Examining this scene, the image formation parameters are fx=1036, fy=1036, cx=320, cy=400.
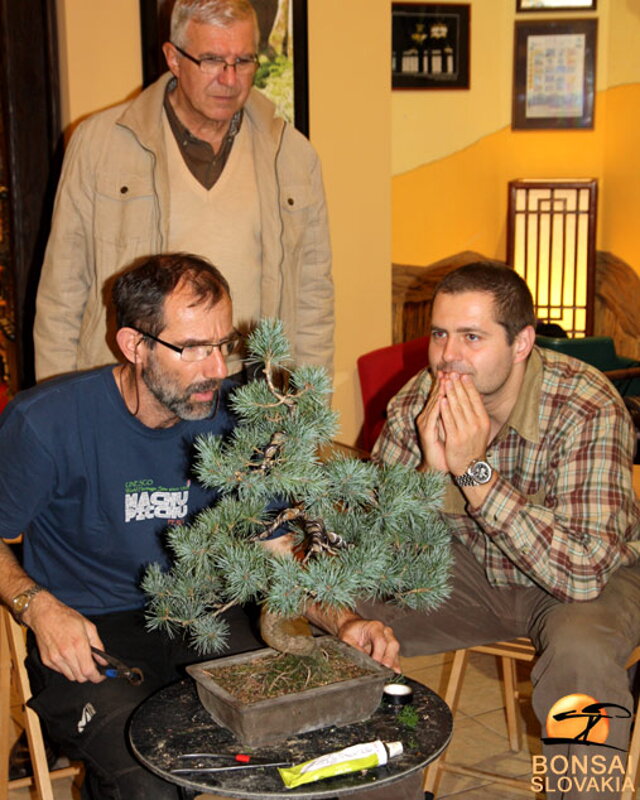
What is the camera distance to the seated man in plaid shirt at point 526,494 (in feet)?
6.36

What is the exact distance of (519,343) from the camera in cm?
219

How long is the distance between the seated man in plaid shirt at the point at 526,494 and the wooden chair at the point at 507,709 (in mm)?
86

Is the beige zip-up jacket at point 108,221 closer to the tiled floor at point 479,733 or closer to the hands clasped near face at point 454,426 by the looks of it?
the hands clasped near face at point 454,426

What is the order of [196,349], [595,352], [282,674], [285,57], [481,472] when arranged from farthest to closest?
[595,352], [285,57], [481,472], [196,349], [282,674]

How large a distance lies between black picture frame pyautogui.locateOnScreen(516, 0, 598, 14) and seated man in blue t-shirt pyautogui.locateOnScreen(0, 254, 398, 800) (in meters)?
5.52

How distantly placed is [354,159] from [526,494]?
1925 mm

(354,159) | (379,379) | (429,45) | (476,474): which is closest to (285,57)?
(354,159)

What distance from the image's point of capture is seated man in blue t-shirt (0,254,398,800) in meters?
1.75

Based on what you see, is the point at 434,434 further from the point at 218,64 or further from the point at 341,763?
the point at 218,64

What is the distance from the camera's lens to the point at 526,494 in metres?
2.21

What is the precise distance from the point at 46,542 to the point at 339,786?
846mm

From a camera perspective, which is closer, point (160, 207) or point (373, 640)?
point (373, 640)

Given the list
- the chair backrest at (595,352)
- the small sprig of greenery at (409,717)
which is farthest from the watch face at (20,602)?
the chair backrest at (595,352)

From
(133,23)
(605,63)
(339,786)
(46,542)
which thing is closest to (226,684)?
(339,786)
